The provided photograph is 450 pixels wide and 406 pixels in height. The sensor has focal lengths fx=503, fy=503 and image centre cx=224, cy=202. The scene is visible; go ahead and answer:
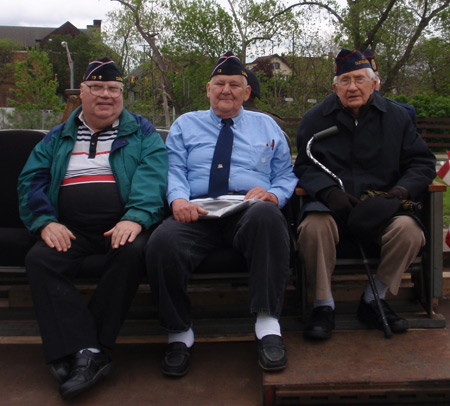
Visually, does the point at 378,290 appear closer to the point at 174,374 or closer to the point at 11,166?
the point at 174,374

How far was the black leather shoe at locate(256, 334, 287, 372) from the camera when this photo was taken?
8.02 feet

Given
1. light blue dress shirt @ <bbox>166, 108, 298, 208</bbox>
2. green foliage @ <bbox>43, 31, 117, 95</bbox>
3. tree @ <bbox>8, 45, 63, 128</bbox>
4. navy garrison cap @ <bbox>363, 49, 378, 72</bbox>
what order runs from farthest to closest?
green foliage @ <bbox>43, 31, 117, 95</bbox>, tree @ <bbox>8, 45, 63, 128</bbox>, navy garrison cap @ <bbox>363, 49, 378, 72</bbox>, light blue dress shirt @ <bbox>166, 108, 298, 208</bbox>

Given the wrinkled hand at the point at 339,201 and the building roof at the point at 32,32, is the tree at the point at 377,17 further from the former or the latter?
the building roof at the point at 32,32

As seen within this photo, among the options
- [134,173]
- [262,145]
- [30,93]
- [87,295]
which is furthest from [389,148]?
[30,93]

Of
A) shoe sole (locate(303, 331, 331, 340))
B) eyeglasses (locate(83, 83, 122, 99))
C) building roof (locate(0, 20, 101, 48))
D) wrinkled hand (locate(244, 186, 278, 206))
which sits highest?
building roof (locate(0, 20, 101, 48))

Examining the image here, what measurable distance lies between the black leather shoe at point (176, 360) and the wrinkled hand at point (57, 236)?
0.78 metres

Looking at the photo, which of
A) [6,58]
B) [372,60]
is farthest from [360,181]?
[6,58]

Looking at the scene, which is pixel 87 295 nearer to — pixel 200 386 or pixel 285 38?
pixel 200 386

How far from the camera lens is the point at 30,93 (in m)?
35.5

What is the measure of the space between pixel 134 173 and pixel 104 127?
38 centimetres

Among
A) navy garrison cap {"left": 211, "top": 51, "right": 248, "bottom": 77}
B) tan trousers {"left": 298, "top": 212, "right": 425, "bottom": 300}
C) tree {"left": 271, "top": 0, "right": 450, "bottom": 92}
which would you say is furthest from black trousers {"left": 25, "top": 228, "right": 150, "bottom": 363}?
tree {"left": 271, "top": 0, "right": 450, "bottom": 92}

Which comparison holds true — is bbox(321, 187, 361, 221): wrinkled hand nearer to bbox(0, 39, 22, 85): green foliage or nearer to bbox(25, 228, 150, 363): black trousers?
Answer: bbox(25, 228, 150, 363): black trousers

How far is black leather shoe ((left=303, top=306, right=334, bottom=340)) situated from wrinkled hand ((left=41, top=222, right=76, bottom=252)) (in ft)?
4.57

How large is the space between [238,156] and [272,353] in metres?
1.26
